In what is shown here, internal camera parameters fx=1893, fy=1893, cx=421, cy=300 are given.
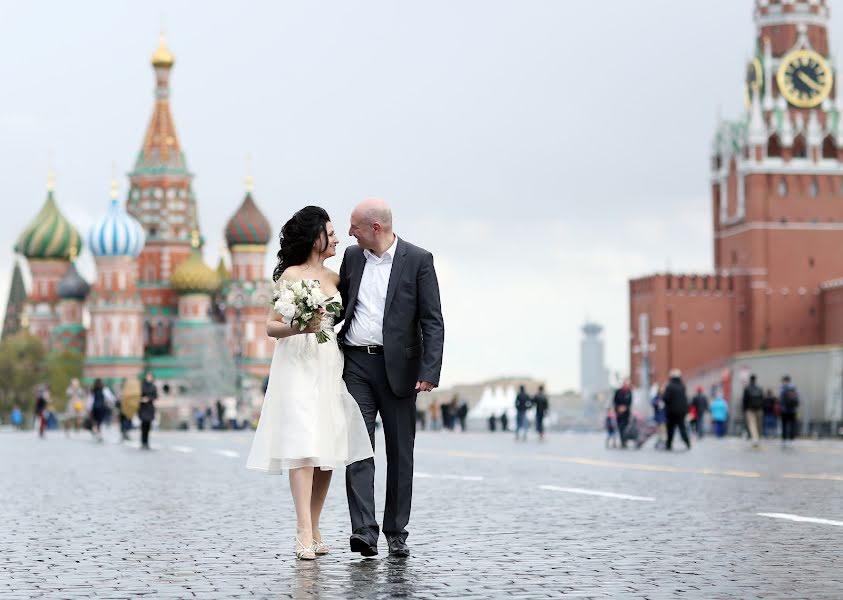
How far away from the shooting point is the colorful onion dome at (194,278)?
400 ft

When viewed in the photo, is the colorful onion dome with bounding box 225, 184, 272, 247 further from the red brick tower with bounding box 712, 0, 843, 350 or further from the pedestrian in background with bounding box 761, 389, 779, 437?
the pedestrian in background with bounding box 761, 389, 779, 437

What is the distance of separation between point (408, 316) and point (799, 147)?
11105 centimetres

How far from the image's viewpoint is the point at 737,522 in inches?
424

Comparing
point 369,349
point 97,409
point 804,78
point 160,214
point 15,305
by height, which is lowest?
point 369,349

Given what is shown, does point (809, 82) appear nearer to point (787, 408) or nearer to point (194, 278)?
point (194, 278)

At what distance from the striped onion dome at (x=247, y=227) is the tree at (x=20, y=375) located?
48.1ft

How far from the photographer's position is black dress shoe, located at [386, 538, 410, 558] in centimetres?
865

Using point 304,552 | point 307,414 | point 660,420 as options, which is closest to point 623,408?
point 660,420

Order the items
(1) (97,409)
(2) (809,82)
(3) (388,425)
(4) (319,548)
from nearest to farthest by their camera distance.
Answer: (4) (319,548)
(3) (388,425)
(1) (97,409)
(2) (809,82)

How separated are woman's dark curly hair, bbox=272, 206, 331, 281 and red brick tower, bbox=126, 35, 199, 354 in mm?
115300

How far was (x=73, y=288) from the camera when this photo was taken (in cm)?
12544

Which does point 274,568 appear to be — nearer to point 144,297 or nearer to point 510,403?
point 510,403

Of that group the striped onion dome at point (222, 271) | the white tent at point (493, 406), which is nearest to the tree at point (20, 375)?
the striped onion dome at point (222, 271)

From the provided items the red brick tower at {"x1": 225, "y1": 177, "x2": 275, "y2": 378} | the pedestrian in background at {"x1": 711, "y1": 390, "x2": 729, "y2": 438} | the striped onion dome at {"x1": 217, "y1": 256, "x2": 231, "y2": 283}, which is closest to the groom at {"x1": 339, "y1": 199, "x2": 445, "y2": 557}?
the pedestrian in background at {"x1": 711, "y1": 390, "x2": 729, "y2": 438}
